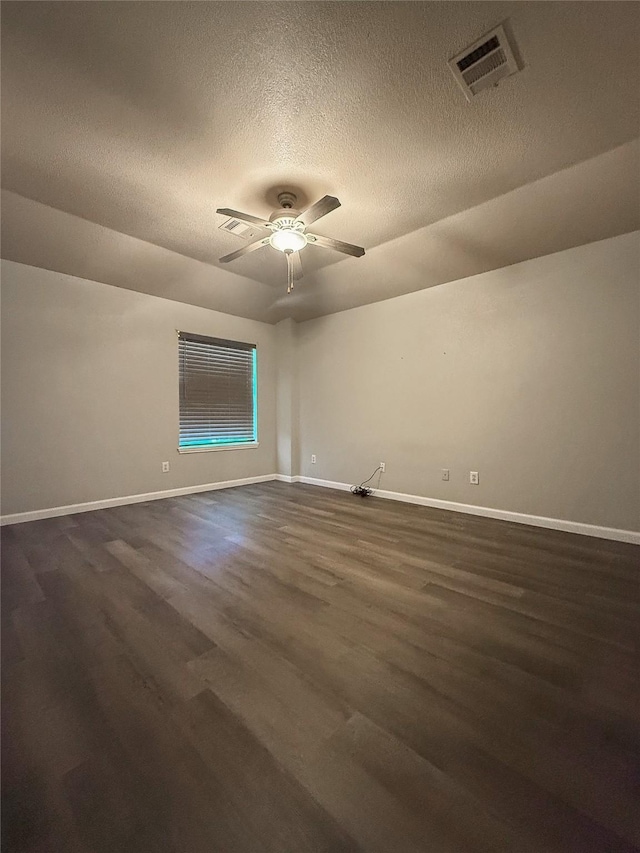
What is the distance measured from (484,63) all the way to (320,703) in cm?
288

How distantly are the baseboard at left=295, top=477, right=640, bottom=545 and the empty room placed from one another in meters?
0.03

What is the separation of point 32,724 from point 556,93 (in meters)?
3.56

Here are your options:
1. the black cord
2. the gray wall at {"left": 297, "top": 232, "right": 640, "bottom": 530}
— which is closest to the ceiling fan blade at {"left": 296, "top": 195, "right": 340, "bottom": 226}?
the gray wall at {"left": 297, "top": 232, "right": 640, "bottom": 530}

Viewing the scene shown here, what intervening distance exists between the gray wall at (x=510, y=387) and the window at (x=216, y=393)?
4.73ft

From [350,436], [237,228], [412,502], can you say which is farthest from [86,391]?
[412,502]

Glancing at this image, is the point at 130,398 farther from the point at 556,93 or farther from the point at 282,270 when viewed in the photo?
the point at 556,93

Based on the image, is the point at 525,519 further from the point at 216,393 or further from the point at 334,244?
the point at 216,393

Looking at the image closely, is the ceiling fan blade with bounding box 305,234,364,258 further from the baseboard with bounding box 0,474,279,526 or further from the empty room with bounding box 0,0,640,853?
the baseboard with bounding box 0,474,279,526

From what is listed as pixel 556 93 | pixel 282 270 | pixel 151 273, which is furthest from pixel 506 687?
pixel 151 273

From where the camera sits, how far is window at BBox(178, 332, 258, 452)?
4.54m

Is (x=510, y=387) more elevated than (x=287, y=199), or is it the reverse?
(x=287, y=199)

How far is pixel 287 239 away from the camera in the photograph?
252cm

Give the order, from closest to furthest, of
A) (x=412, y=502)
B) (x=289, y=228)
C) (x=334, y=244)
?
(x=289, y=228) → (x=334, y=244) → (x=412, y=502)

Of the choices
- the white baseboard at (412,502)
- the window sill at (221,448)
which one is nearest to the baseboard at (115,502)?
the white baseboard at (412,502)
